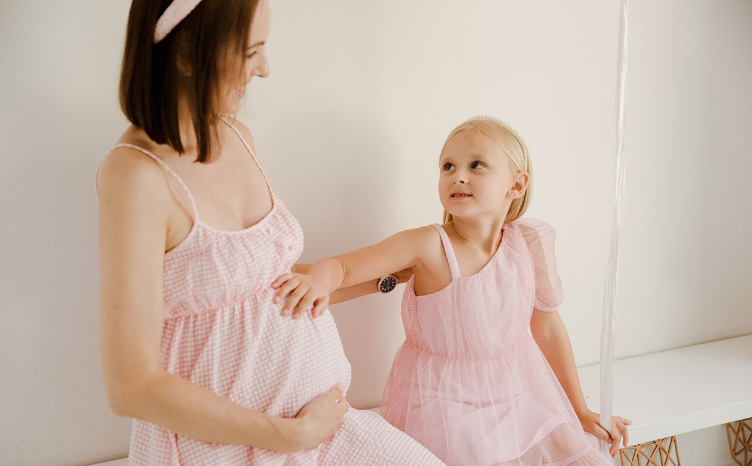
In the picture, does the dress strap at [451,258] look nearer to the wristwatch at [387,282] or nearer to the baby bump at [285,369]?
the wristwatch at [387,282]

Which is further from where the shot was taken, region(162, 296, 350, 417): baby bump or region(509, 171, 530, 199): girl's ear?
region(509, 171, 530, 199): girl's ear

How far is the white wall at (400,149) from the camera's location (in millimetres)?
1099

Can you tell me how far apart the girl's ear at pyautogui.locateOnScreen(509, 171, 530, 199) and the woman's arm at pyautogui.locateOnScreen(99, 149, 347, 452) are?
0.64 m

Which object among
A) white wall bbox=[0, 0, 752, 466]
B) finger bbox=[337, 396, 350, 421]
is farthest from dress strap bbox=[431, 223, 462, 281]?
finger bbox=[337, 396, 350, 421]

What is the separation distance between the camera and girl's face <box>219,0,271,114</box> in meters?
0.86

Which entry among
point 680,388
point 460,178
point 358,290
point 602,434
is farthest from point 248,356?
point 680,388

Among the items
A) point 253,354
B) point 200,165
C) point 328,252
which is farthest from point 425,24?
point 253,354

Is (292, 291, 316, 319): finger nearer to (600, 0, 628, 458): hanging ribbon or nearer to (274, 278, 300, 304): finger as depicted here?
(274, 278, 300, 304): finger

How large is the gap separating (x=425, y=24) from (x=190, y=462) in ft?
3.10

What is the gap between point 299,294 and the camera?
958 mm

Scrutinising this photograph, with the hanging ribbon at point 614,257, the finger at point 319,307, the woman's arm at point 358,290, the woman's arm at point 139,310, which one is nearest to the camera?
the woman's arm at point 139,310

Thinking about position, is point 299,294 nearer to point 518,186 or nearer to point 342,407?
point 342,407

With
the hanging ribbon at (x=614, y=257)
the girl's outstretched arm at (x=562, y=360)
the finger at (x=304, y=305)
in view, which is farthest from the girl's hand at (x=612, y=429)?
the finger at (x=304, y=305)

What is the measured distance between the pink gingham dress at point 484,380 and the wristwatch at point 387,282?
0.12ft
